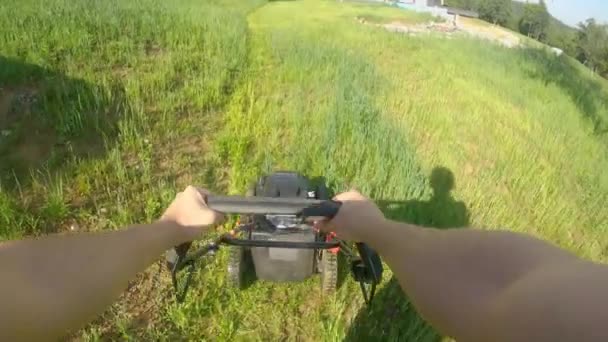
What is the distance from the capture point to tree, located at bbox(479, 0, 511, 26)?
→ 60.8 m

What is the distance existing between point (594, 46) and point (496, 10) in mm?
15204

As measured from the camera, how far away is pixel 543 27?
6488cm

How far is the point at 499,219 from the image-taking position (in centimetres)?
355

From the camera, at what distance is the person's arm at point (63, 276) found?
0.80 metres

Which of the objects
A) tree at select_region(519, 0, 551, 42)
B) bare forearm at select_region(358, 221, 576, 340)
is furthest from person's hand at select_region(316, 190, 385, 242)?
tree at select_region(519, 0, 551, 42)

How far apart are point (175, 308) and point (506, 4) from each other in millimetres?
74484

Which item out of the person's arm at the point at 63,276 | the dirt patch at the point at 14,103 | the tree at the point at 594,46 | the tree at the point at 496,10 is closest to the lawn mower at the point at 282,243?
the person's arm at the point at 63,276

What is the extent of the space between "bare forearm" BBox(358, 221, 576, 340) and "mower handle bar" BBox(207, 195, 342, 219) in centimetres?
32

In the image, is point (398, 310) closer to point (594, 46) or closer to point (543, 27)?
point (594, 46)

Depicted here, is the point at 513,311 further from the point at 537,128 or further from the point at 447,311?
the point at 537,128

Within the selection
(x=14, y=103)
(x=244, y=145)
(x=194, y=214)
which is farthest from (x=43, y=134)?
(x=194, y=214)

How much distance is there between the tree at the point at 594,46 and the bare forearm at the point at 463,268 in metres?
56.2

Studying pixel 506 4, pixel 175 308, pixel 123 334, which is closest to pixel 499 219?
pixel 175 308

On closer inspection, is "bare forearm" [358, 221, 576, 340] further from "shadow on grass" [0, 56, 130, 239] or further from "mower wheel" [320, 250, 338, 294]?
"shadow on grass" [0, 56, 130, 239]
